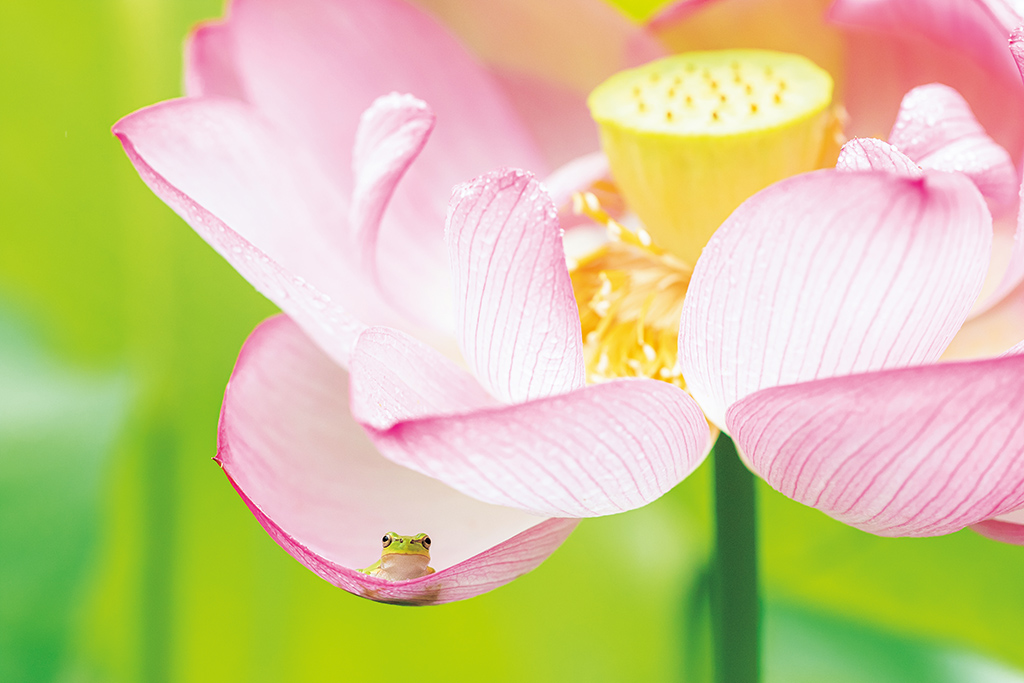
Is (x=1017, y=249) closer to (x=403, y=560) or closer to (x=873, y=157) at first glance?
(x=873, y=157)

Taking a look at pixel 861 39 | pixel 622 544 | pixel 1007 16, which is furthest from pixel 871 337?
pixel 622 544

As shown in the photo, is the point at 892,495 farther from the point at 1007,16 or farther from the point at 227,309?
the point at 227,309

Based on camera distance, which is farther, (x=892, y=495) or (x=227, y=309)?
(x=227, y=309)

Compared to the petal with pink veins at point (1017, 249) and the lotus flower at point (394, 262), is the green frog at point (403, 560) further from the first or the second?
the petal with pink veins at point (1017, 249)

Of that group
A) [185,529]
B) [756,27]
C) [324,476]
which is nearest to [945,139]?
[756,27]

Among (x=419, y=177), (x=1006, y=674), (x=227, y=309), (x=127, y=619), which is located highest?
(x=419, y=177)

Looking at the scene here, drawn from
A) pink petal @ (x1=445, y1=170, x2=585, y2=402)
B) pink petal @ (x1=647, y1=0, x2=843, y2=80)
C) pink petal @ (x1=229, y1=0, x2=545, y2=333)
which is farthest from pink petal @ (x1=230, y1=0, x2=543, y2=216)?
pink petal @ (x1=445, y1=170, x2=585, y2=402)
